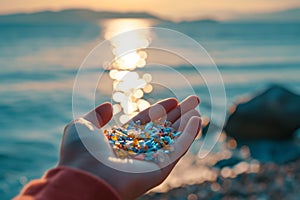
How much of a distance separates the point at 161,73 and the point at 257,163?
2.82 meters

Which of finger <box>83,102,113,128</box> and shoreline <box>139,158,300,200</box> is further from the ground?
finger <box>83,102,113,128</box>

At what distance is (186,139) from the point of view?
1766 mm

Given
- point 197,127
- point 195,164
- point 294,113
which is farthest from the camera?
point 294,113

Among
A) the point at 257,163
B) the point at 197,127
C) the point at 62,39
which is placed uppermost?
the point at 197,127

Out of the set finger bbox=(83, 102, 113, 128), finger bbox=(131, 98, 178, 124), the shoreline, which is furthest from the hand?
the shoreline

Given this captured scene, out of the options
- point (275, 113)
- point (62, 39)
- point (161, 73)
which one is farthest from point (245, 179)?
point (62, 39)

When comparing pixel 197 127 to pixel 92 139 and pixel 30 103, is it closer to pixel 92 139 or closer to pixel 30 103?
pixel 92 139

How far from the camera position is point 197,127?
1800 mm

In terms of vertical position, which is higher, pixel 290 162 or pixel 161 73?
pixel 161 73

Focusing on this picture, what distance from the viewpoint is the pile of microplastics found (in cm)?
172

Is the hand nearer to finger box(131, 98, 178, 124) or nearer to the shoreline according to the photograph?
finger box(131, 98, 178, 124)

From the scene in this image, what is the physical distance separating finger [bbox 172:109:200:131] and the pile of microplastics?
2cm

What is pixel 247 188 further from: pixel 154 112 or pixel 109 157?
pixel 109 157

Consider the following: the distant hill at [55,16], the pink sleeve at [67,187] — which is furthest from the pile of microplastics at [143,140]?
the distant hill at [55,16]
